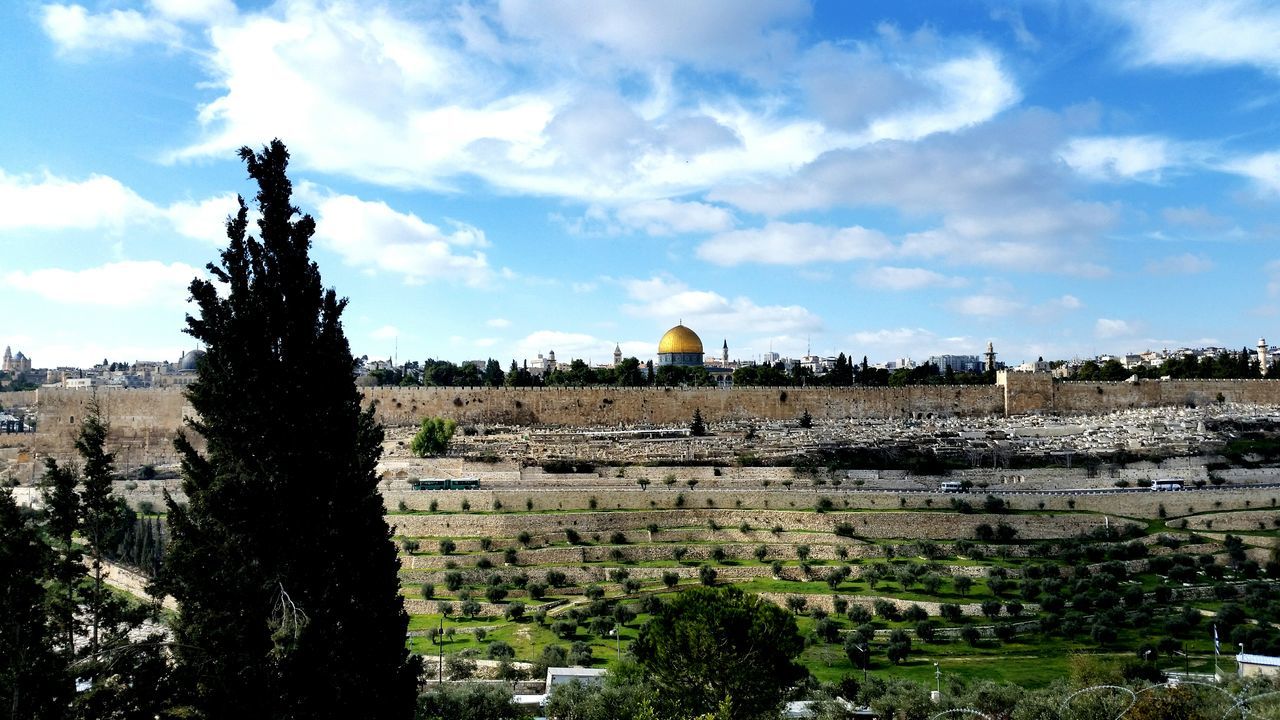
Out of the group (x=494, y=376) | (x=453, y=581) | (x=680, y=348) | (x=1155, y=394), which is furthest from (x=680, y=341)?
(x=453, y=581)

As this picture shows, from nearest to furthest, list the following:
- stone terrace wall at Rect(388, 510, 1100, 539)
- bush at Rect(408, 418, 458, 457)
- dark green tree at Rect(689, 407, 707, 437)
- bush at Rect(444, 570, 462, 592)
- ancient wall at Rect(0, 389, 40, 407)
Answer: bush at Rect(444, 570, 462, 592) → stone terrace wall at Rect(388, 510, 1100, 539) → bush at Rect(408, 418, 458, 457) → dark green tree at Rect(689, 407, 707, 437) → ancient wall at Rect(0, 389, 40, 407)

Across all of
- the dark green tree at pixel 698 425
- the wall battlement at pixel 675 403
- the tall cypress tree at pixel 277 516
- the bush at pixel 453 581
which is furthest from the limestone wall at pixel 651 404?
the tall cypress tree at pixel 277 516

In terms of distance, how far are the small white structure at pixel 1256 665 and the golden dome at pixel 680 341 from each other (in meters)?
48.0

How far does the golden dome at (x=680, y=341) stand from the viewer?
210 feet

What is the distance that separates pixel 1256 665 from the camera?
16.8 m

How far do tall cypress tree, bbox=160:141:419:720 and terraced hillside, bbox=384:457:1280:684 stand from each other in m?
10.1

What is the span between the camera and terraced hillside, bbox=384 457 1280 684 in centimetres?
1950

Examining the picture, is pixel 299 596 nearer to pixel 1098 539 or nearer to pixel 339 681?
pixel 339 681

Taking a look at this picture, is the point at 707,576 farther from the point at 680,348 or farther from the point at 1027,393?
the point at 680,348

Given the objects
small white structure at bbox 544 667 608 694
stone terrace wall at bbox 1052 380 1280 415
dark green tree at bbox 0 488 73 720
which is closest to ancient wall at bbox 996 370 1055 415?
stone terrace wall at bbox 1052 380 1280 415

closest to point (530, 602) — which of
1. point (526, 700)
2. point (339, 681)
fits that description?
point (526, 700)

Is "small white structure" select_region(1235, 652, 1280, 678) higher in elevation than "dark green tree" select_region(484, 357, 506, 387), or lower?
lower

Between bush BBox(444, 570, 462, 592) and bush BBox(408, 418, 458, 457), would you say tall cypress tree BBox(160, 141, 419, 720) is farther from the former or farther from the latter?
bush BBox(408, 418, 458, 457)

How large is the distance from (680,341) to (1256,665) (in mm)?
48655
